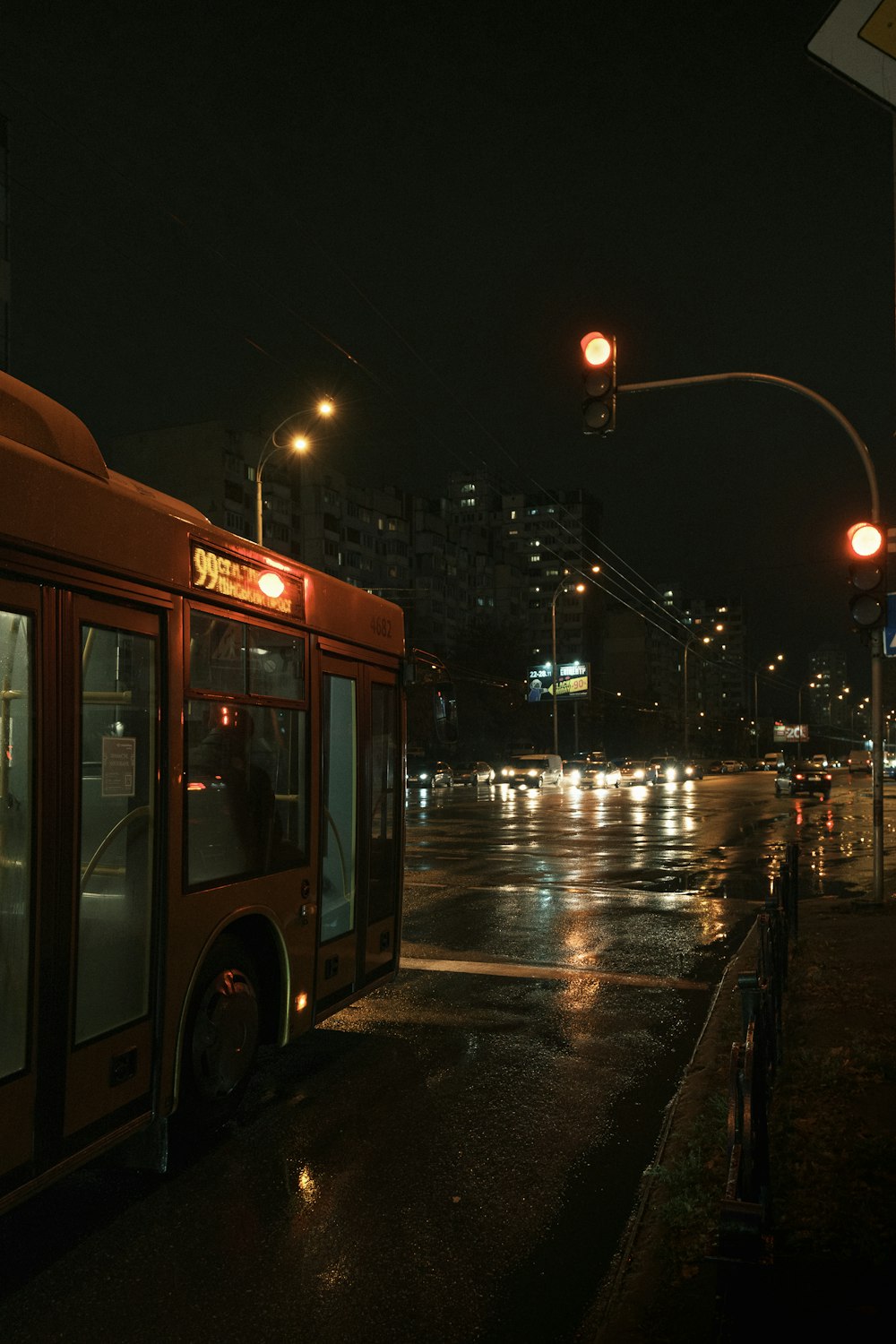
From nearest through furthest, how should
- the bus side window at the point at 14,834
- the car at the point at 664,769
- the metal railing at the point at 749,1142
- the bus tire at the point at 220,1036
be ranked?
the metal railing at the point at 749,1142 < the bus side window at the point at 14,834 < the bus tire at the point at 220,1036 < the car at the point at 664,769

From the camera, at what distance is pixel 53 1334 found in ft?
12.3

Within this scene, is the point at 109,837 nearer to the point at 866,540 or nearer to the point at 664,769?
the point at 866,540

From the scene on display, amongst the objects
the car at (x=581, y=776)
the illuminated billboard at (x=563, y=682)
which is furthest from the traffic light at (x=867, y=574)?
the illuminated billboard at (x=563, y=682)

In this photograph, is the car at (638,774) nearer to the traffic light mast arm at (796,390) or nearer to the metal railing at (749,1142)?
the traffic light mast arm at (796,390)

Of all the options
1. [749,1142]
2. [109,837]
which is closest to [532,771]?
[109,837]

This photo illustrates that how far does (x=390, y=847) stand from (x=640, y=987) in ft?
10.0

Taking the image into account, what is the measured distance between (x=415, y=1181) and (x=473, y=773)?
5812 cm

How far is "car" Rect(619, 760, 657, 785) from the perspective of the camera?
7312 centimetres

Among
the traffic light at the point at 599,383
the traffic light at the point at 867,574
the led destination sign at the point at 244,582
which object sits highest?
the traffic light at the point at 599,383

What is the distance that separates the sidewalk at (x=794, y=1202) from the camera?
11.9 feet

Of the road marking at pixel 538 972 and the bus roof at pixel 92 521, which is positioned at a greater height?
the bus roof at pixel 92 521

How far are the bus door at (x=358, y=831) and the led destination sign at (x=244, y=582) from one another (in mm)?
650

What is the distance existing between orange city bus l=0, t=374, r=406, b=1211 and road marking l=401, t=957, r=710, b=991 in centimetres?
330

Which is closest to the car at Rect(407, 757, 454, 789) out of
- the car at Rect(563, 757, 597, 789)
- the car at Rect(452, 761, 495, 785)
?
the car at Rect(452, 761, 495, 785)
